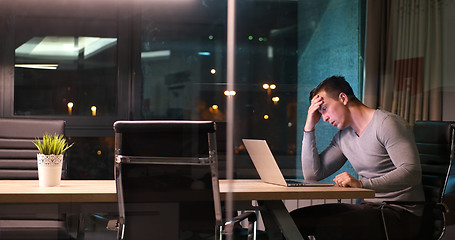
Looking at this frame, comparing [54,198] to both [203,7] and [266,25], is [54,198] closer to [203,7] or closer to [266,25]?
[266,25]

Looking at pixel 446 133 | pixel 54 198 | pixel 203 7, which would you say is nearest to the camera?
pixel 54 198

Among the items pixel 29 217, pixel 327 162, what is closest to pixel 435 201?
pixel 327 162

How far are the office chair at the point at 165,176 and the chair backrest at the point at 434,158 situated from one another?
4.21 feet

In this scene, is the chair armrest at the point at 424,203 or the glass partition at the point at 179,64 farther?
the glass partition at the point at 179,64

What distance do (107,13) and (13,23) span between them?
85 cm

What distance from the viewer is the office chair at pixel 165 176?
9.04ft

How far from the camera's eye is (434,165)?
3.56m

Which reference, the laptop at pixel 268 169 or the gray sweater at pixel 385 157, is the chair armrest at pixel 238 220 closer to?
the laptop at pixel 268 169

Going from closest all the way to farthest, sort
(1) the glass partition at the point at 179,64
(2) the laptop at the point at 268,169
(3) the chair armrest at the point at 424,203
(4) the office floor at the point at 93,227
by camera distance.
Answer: (2) the laptop at the point at 268,169
(4) the office floor at the point at 93,227
(3) the chair armrest at the point at 424,203
(1) the glass partition at the point at 179,64

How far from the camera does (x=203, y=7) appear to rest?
5262 mm

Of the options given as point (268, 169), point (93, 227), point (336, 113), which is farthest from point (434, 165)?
point (93, 227)

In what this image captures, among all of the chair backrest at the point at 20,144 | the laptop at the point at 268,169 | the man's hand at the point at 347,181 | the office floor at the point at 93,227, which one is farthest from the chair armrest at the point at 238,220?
the chair backrest at the point at 20,144

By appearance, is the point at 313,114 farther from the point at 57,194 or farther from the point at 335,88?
the point at 57,194

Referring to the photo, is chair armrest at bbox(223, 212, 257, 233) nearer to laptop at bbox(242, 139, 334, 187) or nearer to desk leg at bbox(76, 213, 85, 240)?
laptop at bbox(242, 139, 334, 187)
